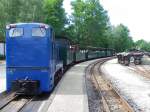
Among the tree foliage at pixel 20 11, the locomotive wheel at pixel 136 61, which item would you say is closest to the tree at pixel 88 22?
the tree foliage at pixel 20 11

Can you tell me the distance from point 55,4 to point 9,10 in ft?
66.9

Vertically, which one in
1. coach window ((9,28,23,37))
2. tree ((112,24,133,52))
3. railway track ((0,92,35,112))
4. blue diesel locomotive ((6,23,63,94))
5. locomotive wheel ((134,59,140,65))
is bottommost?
railway track ((0,92,35,112))

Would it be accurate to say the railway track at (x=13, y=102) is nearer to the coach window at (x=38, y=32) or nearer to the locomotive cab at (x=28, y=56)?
the locomotive cab at (x=28, y=56)

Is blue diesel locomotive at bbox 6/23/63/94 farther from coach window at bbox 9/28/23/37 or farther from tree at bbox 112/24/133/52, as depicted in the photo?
tree at bbox 112/24/133/52

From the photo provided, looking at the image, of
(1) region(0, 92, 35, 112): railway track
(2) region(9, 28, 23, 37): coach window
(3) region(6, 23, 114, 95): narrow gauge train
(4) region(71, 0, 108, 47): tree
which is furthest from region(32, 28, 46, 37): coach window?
(4) region(71, 0, 108, 47): tree

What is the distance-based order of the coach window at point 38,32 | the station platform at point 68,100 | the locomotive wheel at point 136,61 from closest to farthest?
1. the station platform at point 68,100
2. the coach window at point 38,32
3. the locomotive wheel at point 136,61

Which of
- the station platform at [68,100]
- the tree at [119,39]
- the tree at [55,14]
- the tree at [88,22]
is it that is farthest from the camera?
the tree at [119,39]

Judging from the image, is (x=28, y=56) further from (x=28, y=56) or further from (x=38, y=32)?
(x=38, y=32)

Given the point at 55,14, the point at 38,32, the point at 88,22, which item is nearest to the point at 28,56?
the point at 38,32

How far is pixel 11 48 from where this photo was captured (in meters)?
18.6

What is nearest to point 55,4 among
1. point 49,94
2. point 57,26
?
point 57,26

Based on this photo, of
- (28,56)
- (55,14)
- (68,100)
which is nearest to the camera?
(68,100)

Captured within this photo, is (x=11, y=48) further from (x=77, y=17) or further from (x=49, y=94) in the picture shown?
(x=77, y=17)

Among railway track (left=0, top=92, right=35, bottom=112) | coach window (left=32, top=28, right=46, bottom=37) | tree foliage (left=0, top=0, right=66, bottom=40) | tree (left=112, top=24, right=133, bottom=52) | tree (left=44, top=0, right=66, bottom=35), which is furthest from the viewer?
tree (left=112, top=24, right=133, bottom=52)
